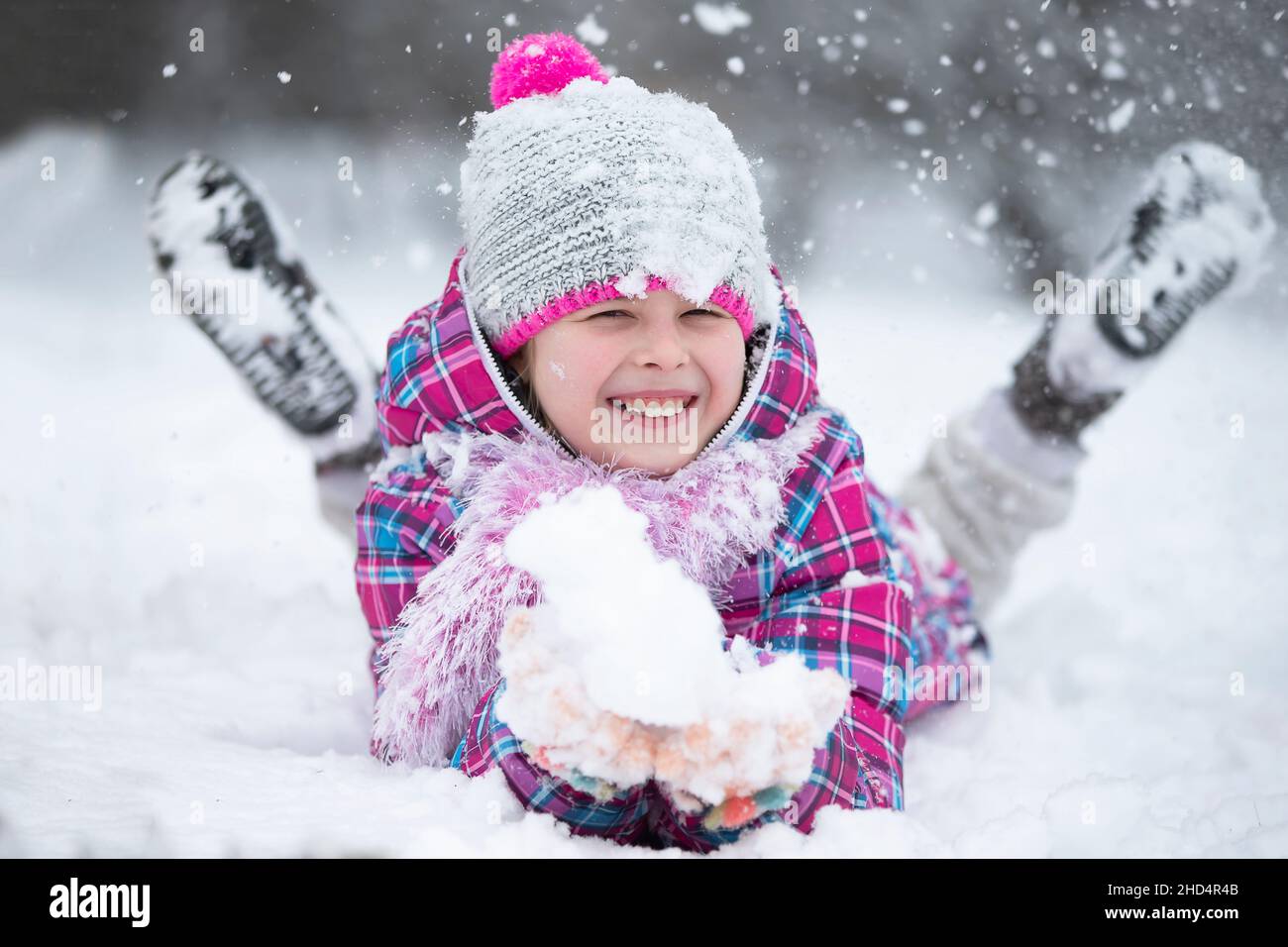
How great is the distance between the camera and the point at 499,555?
0.93 metres

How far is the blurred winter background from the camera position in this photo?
38.1 inches

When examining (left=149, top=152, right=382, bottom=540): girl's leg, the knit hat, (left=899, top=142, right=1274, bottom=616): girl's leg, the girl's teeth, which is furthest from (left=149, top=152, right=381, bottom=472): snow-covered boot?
(left=899, top=142, right=1274, bottom=616): girl's leg

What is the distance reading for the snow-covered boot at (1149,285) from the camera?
1565mm

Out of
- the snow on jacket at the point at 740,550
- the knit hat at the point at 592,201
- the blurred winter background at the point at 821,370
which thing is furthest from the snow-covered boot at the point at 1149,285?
the knit hat at the point at 592,201

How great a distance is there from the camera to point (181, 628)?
1.48 meters

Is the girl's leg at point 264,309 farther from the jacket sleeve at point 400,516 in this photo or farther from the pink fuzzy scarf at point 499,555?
the pink fuzzy scarf at point 499,555

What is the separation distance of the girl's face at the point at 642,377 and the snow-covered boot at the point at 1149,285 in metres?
0.81

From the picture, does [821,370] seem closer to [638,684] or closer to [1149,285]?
[1149,285]

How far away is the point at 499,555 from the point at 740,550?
0.21m

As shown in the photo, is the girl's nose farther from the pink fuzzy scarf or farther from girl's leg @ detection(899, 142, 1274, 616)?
girl's leg @ detection(899, 142, 1274, 616)

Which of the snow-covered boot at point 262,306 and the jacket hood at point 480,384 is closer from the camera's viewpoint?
the jacket hood at point 480,384

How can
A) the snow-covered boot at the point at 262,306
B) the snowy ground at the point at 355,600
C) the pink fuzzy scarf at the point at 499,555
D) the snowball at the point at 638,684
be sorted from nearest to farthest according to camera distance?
the snowball at the point at 638,684 → the snowy ground at the point at 355,600 → the pink fuzzy scarf at the point at 499,555 → the snow-covered boot at the point at 262,306
